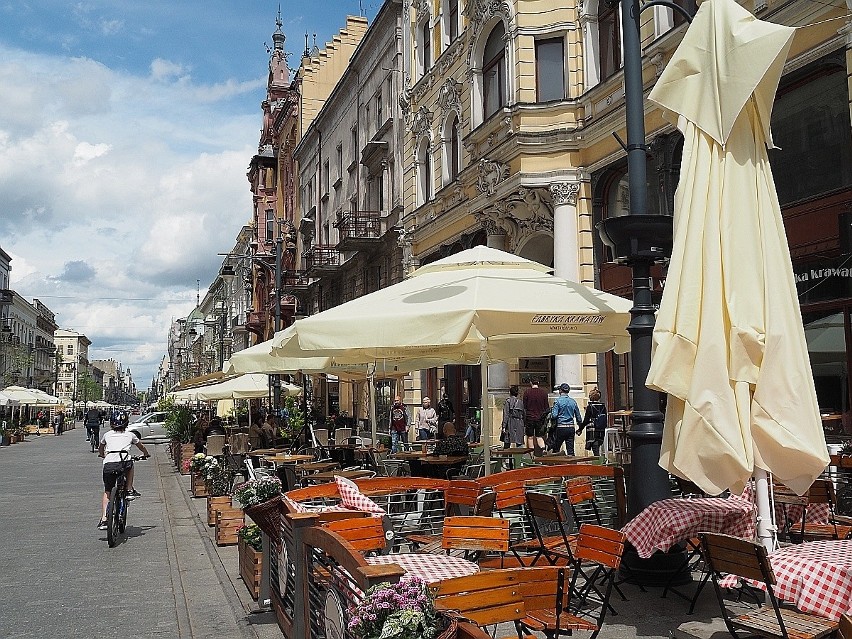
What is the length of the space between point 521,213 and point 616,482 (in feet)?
44.3

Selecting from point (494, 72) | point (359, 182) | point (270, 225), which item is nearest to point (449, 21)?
point (494, 72)

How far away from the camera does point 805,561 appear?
193 inches

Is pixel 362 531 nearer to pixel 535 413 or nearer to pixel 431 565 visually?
pixel 431 565

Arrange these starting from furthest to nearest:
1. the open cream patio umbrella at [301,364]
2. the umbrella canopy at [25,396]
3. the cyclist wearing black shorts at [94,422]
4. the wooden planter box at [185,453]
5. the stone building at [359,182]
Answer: the umbrella canopy at [25,396], the cyclist wearing black shorts at [94,422], the stone building at [359,182], the wooden planter box at [185,453], the open cream patio umbrella at [301,364]

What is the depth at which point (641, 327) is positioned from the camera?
7270 mm

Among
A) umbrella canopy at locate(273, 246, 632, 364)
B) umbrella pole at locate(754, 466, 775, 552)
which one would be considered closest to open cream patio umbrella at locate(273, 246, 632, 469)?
umbrella canopy at locate(273, 246, 632, 364)

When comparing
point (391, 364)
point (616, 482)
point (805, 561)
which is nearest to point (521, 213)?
point (391, 364)

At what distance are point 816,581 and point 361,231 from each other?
3067 centimetres

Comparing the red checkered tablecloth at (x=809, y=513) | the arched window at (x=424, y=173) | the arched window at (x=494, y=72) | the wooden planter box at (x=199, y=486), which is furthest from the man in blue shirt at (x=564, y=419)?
the arched window at (x=424, y=173)

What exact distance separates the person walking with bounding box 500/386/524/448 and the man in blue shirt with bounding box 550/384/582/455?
1.93m

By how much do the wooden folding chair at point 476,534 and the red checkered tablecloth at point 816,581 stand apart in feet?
6.31

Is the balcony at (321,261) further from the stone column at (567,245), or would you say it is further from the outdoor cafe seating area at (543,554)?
the outdoor cafe seating area at (543,554)

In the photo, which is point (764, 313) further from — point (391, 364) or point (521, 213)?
point (521, 213)

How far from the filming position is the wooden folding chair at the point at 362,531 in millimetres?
6082
